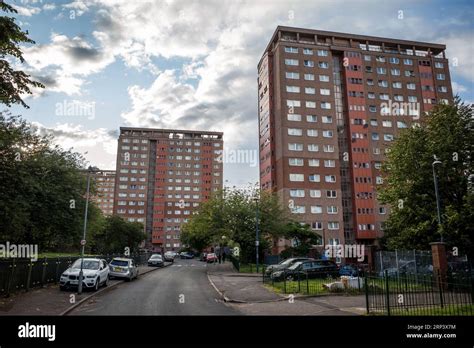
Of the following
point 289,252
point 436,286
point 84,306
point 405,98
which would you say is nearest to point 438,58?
point 405,98

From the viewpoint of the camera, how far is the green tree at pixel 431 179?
24.6 m

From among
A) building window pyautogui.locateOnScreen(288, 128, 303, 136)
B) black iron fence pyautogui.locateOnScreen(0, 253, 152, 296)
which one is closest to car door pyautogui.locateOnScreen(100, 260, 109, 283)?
black iron fence pyautogui.locateOnScreen(0, 253, 152, 296)

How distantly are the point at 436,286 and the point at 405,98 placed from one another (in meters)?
62.9

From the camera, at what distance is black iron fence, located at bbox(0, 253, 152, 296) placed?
583 inches

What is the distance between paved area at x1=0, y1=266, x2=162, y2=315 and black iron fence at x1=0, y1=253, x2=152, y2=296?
1.26ft

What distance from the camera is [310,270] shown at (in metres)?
24.8

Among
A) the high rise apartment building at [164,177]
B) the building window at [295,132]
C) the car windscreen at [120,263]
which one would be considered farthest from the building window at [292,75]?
the high rise apartment building at [164,177]

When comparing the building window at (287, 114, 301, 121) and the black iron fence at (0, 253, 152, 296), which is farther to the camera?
the building window at (287, 114, 301, 121)

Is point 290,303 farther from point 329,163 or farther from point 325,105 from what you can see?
point 325,105

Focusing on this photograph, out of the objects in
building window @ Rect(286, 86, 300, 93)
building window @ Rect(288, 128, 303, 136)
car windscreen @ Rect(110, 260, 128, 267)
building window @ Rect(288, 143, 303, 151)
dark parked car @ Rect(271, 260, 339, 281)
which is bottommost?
dark parked car @ Rect(271, 260, 339, 281)

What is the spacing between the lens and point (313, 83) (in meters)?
64.9

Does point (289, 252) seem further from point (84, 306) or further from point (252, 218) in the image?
point (84, 306)

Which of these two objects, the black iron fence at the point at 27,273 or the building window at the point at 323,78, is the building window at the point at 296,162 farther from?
the black iron fence at the point at 27,273

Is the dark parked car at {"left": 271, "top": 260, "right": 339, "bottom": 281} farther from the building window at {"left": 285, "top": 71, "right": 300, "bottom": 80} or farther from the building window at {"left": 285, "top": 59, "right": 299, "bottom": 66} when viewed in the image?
the building window at {"left": 285, "top": 59, "right": 299, "bottom": 66}
